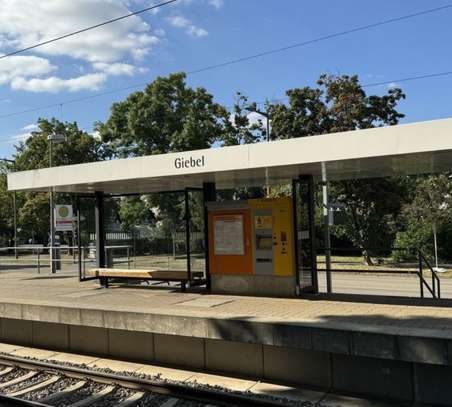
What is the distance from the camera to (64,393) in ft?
23.9

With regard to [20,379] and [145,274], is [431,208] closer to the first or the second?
[145,274]

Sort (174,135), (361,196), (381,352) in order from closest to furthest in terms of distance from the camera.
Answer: (381,352), (361,196), (174,135)

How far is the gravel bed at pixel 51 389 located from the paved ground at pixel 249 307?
1343mm

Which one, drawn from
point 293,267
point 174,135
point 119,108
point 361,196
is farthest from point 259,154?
point 119,108

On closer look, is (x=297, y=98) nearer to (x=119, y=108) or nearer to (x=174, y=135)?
(x=174, y=135)

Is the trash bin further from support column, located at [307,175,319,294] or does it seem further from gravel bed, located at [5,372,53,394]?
support column, located at [307,175,319,294]

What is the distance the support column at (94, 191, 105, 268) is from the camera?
13250 mm

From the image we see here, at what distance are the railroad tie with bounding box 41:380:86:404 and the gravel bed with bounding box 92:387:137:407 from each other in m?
0.57

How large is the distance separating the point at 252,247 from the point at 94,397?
167 inches

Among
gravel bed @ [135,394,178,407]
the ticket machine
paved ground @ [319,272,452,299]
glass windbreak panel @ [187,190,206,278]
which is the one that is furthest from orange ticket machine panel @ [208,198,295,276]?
paved ground @ [319,272,452,299]

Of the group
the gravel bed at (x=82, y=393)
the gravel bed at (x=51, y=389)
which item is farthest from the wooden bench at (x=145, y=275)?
the gravel bed at (x=82, y=393)

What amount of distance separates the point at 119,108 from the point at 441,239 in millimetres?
25345

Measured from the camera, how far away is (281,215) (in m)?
10.0

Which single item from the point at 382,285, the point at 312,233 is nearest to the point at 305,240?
the point at 312,233
